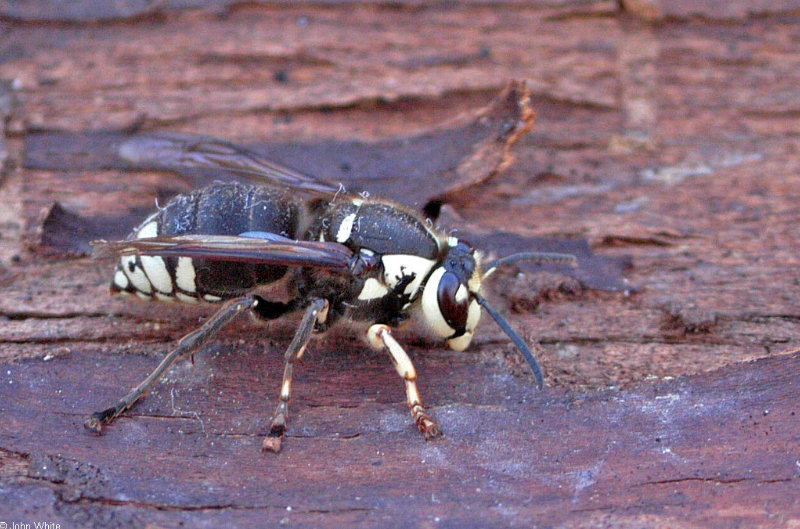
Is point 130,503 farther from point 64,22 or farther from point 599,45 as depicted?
point 599,45

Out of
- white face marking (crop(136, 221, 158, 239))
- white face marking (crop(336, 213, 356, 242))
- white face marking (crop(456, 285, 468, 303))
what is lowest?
white face marking (crop(456, 285, 468, 303))

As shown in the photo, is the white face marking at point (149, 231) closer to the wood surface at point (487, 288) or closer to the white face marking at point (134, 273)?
the white face marking at point (134, 273)

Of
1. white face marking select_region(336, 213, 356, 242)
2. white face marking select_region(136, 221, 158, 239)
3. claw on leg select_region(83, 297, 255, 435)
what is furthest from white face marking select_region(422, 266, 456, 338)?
white face marking select_region(136, 221, 158, 239)

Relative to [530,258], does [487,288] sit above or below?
below

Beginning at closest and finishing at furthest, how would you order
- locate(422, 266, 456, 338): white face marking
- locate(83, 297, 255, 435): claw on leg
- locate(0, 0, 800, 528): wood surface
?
locate(0, 0, 800, 528): wood surface
locate(83, 297, 255, 435): claw on leg
locate(422, 266, 456, 338): white face marking

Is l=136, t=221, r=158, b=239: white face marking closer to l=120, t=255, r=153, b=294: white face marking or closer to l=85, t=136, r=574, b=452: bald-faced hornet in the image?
l=85, t=136, r=574, b=452: bald-faced hornet

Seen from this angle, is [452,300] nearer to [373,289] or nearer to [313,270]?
[373,289]

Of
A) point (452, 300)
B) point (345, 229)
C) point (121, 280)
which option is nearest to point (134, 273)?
point (121, 280)
